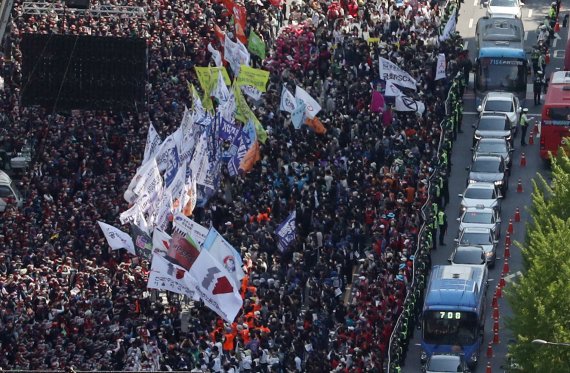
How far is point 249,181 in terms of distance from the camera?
81562mm

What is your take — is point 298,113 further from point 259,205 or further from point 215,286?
point 215,286

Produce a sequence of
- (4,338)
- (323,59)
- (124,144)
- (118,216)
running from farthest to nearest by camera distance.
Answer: (323,59) → (124,144) → (118,216) → (4,338)

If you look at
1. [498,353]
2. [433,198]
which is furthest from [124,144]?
[498,353]

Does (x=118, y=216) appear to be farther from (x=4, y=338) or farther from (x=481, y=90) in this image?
(x=481, y=90)

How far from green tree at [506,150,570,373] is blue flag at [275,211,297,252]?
857cm

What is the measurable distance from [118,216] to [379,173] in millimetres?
9060

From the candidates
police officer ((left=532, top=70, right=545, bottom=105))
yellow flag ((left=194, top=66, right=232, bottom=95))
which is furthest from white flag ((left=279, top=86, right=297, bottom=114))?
police officer ((left=532, top=70, right=545, bottom=105))

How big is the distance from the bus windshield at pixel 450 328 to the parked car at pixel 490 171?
10.7 meters

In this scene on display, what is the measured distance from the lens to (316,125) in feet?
278

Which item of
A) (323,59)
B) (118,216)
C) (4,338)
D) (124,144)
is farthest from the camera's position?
(323,59)

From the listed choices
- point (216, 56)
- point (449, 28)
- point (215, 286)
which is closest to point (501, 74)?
point (449, 28)

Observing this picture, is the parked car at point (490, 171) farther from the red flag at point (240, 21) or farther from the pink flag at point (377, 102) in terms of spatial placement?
the red flag at point (240, 21)

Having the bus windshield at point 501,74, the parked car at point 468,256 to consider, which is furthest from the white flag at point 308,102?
the parked car at point 468,256

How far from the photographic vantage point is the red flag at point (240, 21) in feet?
299
